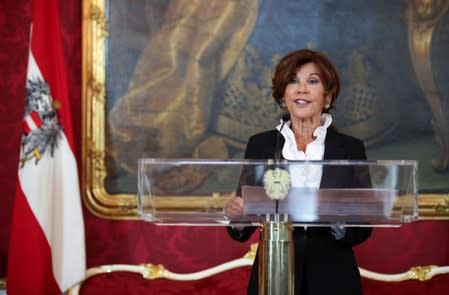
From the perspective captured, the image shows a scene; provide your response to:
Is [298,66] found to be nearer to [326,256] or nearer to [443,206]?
[326,256]

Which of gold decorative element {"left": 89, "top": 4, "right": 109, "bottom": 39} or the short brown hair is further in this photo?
gold decorative element {"left": 89, "top": 4, "right": 109, "bottom": 39}

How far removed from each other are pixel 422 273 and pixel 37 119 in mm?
2464

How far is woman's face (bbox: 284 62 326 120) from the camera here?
7.79 ft

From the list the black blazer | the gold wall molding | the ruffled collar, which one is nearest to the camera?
the black blazer

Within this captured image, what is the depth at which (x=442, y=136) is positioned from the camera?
4.02 meters

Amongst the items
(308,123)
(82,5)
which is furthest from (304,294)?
(82,5)

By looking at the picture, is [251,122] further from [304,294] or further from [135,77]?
[304,294]

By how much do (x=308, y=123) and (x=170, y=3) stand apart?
1.86m

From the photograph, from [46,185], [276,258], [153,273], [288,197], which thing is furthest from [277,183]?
[153,273]

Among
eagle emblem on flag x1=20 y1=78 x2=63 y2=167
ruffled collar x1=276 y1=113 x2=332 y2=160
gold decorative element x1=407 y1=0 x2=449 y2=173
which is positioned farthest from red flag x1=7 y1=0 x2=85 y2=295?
gold decorative element x1=407 y1=0 x2=449 y2=173

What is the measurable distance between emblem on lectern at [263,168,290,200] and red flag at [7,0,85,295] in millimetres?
2214

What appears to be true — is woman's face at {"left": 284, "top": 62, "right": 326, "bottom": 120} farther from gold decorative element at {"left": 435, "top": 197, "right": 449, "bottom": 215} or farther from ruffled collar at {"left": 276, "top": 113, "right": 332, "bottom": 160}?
gold decorative element at {"left": 435, "top": 197, "right": 449, "bottom": 215}

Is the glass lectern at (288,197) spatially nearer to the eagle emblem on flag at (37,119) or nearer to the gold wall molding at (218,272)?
the eagle emblem on flag at (37,119)

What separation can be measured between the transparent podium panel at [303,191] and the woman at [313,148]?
35 centimetres
